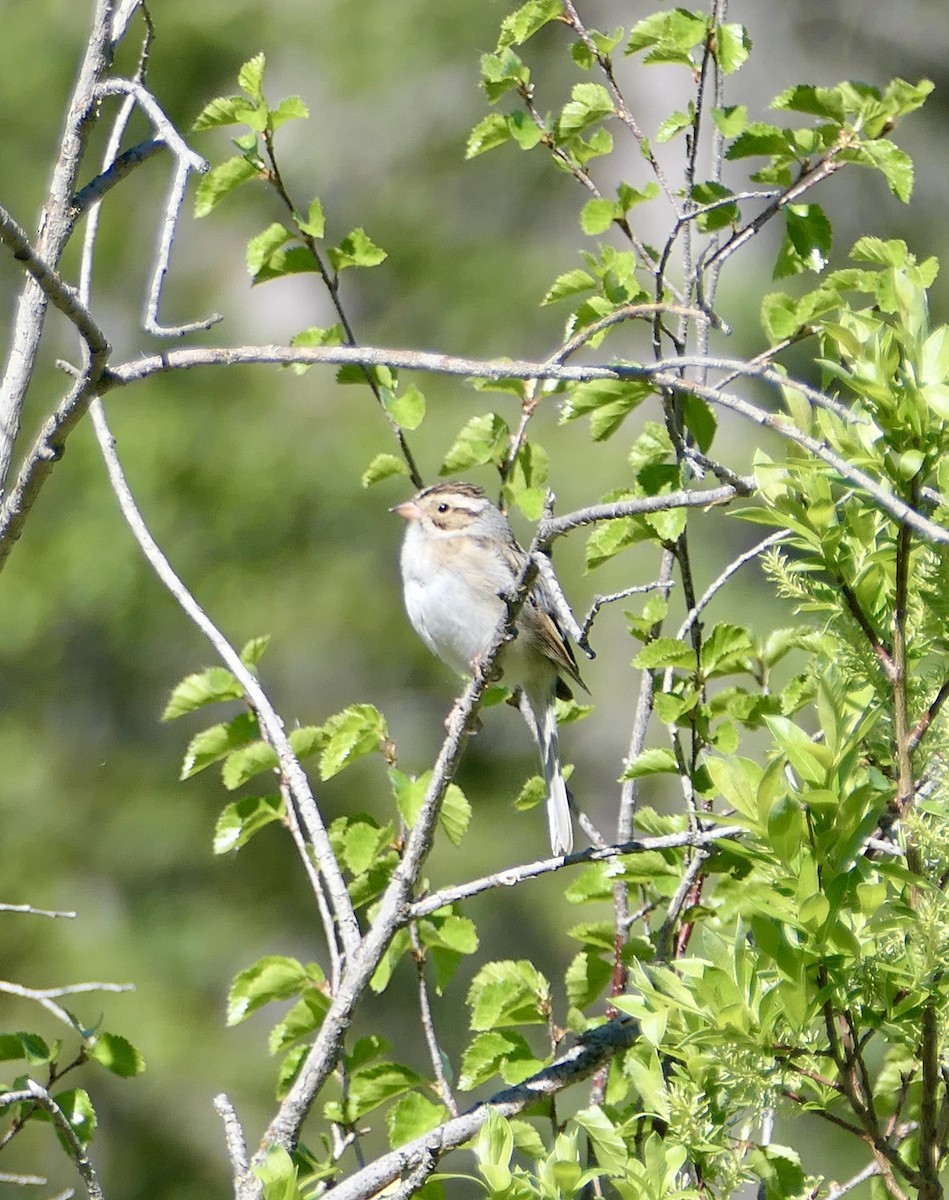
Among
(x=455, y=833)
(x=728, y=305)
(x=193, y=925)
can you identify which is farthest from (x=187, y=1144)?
(x=455, y=833)

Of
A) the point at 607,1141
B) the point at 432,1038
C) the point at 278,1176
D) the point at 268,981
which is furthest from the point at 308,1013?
the point at 607,1141

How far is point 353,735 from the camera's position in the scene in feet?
7.48

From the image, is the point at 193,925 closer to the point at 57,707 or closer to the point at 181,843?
the point at 181,843

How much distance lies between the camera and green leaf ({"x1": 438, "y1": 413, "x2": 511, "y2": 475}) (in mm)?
2375

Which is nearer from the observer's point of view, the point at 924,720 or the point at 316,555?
the point at 924,720

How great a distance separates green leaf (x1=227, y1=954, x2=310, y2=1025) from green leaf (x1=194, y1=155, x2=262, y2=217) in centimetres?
115

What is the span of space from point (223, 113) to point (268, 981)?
130 cm

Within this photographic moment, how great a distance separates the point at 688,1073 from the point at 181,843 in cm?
599

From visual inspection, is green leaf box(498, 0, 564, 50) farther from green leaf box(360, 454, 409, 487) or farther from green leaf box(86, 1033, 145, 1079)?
green leaf box(86, 1033, 145, 1079)

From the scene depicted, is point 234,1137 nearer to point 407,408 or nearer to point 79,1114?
point 79,1114

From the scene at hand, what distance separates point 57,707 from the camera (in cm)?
745

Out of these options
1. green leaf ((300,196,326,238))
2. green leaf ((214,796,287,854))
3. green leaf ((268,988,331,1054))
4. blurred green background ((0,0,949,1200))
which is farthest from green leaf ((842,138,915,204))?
blurred green background ((0,0,949,1200))

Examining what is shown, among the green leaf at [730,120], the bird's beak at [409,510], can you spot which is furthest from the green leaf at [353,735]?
the bird's beak at [409,510]

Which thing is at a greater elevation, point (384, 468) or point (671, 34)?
point (671, 34)
